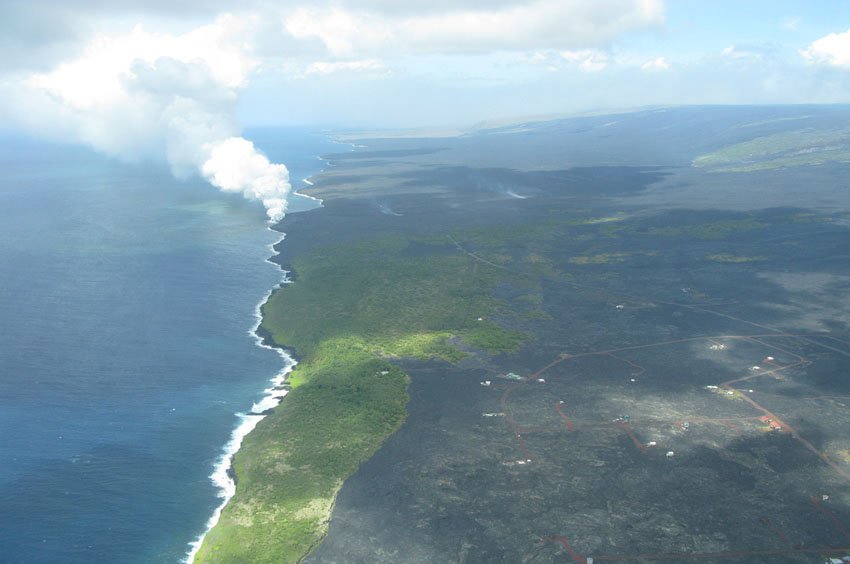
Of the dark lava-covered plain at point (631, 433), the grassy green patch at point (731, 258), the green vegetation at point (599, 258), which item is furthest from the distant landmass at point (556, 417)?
the green vegetation at point (599, 258)

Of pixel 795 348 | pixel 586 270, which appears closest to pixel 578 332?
pixel 795 348

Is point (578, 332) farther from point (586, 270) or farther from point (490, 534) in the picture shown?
point (490, 534)

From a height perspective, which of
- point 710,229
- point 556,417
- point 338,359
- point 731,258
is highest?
point 338,359

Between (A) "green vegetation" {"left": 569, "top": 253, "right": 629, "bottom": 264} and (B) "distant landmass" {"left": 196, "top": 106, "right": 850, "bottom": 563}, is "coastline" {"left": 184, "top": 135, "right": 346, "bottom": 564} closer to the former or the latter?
(B) "distant landmass" {"left": 196, "top": 106, "right": 850, "bottom": 563}

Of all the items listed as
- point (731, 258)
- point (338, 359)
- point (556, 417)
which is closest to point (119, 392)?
point (338, 359)

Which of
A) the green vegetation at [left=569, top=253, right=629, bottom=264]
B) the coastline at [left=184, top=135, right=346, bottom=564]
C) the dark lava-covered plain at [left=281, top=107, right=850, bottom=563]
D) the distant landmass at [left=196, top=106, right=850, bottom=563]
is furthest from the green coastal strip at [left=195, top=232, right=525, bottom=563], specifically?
the green vegetation at [left=569, top=253, right=629, bottom=264]

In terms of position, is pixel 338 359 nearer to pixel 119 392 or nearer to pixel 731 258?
pixel 119 392
